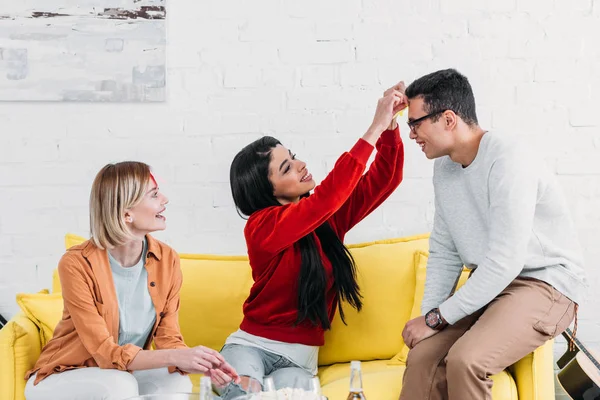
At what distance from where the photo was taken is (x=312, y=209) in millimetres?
2422

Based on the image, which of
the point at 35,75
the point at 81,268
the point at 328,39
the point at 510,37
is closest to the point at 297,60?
the point at 328,39

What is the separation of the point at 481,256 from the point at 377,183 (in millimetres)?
490

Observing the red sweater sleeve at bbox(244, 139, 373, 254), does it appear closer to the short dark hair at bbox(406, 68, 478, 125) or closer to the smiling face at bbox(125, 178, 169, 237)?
the short dark hair at bbox(406, 68, 478, 125)

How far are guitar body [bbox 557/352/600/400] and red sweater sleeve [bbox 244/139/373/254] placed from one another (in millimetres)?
855

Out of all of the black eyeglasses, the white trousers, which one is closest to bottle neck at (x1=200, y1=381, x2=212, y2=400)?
the white trousers

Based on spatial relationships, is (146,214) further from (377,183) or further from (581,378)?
(581,378)

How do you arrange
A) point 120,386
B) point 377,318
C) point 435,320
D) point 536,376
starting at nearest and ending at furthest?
point 120,386 < point 536,376 < point 435,320 < point 377,318

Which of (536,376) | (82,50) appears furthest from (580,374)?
(82,50)

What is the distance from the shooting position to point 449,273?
2447 millimetres

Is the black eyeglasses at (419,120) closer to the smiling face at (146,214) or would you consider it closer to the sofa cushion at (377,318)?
the sofa cushion at (377,318)

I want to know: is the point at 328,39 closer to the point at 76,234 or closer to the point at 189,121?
the point at 189,121

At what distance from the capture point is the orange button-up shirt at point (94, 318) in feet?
6.92

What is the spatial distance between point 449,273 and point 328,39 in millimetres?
1123

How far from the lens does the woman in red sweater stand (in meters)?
2.42
